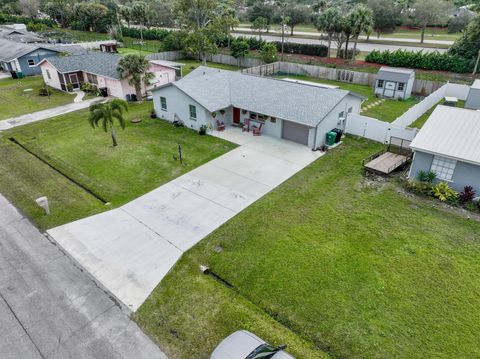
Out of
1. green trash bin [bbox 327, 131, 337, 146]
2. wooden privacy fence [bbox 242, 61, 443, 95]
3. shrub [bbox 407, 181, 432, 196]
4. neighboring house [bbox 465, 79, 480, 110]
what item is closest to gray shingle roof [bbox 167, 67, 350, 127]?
green trash bin [bbox 327, 131, 337, 146]

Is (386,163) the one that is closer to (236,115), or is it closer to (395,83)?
(236,115)

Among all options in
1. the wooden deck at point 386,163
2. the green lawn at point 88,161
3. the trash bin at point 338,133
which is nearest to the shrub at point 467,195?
the wooden deck at point 386,163

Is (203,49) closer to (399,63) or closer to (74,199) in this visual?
(399,63)

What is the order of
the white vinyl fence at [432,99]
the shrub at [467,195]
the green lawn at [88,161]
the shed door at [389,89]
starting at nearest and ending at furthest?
the shrub at [467,195]
the green lawn at [88,161]
the white vinyl fence at [432,99]
the shed door at [389,89]

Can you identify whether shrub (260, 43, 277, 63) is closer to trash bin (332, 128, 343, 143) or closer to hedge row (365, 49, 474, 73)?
hedge row (365, 49, 474, 73)

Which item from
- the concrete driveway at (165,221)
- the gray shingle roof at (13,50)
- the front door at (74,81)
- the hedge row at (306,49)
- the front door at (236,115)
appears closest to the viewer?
the concrete driveway at (165,221)

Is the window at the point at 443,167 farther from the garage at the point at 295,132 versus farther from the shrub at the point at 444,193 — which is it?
the garage at the point at 295,132
